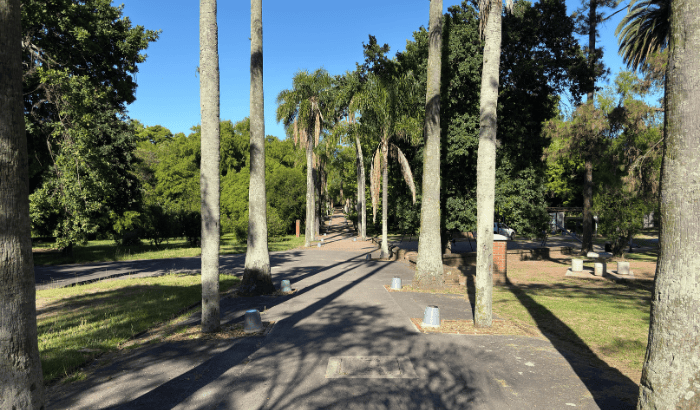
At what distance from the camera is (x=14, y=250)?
3047mm

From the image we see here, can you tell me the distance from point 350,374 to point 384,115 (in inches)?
596

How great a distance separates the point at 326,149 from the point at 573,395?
1173 inches

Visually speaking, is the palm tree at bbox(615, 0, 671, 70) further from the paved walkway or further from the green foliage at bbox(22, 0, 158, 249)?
the green foliage at bbox(22, 0, 158, 249)

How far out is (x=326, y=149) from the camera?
3331cm

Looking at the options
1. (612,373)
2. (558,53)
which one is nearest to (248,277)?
(612,373)

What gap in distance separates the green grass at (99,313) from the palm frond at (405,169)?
26.2 feet

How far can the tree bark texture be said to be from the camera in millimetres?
12180

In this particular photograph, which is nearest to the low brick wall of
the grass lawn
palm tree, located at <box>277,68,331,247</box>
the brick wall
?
the brick wall

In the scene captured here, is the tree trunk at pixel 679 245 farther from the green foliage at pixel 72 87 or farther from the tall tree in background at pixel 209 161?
the green foliage at pixel 72 87

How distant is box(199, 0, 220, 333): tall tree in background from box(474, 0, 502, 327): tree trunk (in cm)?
529

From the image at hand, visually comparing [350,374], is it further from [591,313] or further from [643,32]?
[643,32]

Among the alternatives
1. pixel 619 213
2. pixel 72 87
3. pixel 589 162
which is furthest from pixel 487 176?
pixel 589 162

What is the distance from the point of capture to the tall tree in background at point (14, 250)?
294 centimetres

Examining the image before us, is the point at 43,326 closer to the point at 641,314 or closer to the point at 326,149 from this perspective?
the point at 641,314
